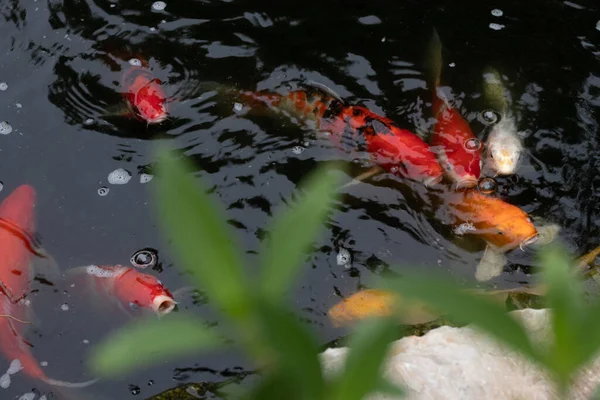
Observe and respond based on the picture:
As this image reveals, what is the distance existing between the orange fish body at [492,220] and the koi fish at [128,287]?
163 cm

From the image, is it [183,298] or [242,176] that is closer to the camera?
[183,298]

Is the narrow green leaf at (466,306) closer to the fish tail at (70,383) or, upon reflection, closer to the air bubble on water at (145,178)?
the fish tail at (70,383)

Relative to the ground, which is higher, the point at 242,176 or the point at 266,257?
the point at 266,257

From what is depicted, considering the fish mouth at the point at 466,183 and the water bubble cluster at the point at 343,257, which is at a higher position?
the fish mouth at the point at 466,183

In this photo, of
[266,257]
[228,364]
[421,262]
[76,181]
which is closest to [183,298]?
[228,364]

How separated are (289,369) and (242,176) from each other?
3.08m

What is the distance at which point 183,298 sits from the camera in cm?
312

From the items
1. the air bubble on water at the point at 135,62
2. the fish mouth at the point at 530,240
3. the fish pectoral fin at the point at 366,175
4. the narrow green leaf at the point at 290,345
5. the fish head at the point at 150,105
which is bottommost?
the fish mouth at the point at 530,240

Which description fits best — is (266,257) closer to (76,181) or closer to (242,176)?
(242,176)

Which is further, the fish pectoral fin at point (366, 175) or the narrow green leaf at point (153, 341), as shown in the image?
the fish pectoral fin at point (366, 175)

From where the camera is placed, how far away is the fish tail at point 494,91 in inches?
148

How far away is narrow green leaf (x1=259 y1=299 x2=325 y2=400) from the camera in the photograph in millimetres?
481

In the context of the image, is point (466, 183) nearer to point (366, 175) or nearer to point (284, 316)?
point (366, 175)

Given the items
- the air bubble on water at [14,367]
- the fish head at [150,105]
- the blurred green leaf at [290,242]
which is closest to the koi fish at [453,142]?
the fish head at [150,105]
